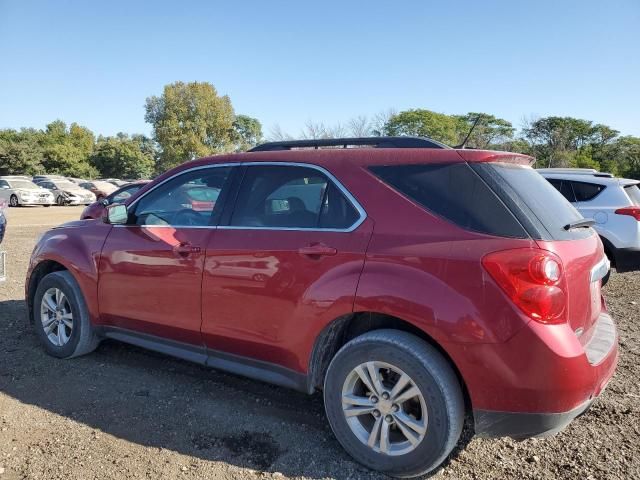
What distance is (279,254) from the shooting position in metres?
3.01

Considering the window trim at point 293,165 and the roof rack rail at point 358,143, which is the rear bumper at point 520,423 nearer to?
the window trim at point 293,165

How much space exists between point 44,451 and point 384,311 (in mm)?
2148

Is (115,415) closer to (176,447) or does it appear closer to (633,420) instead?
(176,447)

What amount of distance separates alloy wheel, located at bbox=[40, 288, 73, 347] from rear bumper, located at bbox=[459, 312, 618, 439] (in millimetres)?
3419

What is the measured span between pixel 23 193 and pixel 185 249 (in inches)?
1075

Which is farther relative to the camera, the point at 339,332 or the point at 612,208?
the point at 612,208

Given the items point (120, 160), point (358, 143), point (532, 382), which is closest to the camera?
point (532, 382)

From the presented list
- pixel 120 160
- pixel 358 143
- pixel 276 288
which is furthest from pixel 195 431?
pixel 120 160

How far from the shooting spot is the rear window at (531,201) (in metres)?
2.48

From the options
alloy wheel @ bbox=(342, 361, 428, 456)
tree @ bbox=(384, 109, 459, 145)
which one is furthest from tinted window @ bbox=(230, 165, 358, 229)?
tree @ bbox=(384, 109, 459, 145)

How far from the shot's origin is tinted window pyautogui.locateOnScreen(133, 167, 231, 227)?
3.56 metres

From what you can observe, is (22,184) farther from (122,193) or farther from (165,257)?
(165,257)

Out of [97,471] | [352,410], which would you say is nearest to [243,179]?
[352,410]

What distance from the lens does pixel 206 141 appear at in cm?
5728
